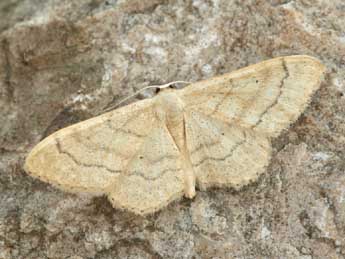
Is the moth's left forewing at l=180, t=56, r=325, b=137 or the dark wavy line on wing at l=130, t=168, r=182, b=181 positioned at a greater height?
the moth's left forewing at l=180, t=56, r=325, b=137

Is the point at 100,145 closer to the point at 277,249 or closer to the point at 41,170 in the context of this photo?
the point at 41,170

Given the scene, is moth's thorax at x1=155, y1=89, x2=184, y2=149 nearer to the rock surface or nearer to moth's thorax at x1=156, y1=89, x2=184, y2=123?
moth's thorax at x1=156, y1=89, x2=184, y2=123

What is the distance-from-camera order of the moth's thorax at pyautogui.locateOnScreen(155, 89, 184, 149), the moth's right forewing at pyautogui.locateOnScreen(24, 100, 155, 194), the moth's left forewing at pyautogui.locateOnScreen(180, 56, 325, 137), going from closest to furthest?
1. the moth's right forewing at pyautogui.locateOnScreen(24, 100, 155, 194)
2. the moth's left forewing at pyautogui.locateOnScreen(180, 56, 325, 137)
3. the moth's thorax at pyautogui.locateOnScreen(155, 89, 184, 149)

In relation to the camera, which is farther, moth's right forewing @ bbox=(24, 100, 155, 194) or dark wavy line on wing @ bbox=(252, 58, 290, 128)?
dark wavy line on wing @ bbox=(252, 58, 290, 128)

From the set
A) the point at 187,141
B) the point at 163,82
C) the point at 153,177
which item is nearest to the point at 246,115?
the point at 187,141

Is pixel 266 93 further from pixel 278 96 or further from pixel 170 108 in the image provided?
pixel 170 108

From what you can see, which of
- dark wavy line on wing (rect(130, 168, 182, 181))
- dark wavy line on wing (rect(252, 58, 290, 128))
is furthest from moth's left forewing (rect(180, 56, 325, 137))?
dark wavy line on wing (rect(130, 168, 182, 181))
